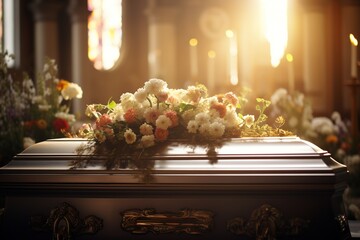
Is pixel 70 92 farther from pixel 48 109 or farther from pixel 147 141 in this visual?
pixel 147 141

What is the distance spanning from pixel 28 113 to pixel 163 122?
2.22 meters

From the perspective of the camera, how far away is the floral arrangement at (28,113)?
5.53 metres

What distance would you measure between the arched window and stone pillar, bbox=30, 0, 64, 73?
142 cm

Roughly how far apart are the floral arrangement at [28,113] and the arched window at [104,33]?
11214 mm

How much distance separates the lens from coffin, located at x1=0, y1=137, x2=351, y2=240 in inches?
142

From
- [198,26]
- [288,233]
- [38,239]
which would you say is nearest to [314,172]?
[288,233]

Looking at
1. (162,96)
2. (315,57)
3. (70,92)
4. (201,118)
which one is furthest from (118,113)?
(315,57)

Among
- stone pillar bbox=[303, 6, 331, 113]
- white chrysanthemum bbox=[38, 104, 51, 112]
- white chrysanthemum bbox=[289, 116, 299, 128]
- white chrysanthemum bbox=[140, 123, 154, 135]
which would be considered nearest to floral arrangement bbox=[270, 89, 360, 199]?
white chrysanthemum bbox=[289, 116, 299, 128]

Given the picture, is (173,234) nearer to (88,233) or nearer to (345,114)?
(88,233)

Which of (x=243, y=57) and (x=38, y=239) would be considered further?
(x=243, y=57)

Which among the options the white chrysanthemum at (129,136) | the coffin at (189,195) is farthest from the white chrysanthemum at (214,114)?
the white chrysanthemum at (129,136)

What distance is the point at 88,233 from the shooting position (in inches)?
152

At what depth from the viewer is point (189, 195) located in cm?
374

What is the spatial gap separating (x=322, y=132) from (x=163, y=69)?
8.82 meters
